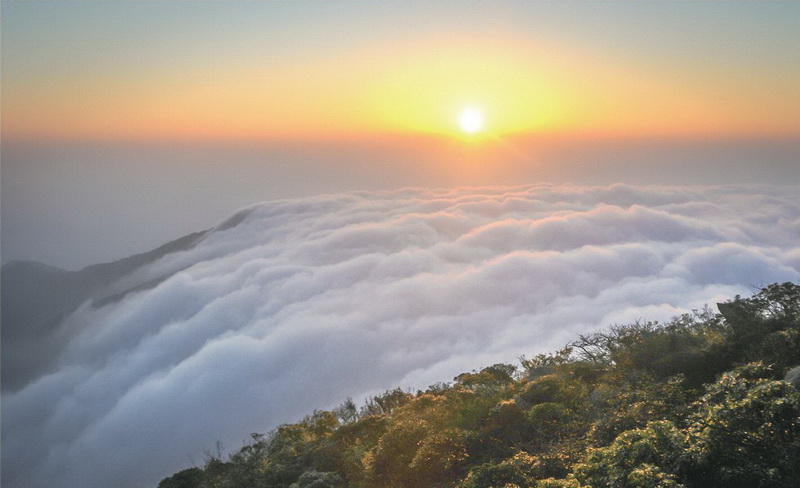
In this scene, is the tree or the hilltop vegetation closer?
the tree

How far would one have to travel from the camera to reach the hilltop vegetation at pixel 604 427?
11445 millimetres

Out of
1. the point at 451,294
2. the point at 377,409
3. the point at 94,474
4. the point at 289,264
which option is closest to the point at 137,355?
the point at 94,474

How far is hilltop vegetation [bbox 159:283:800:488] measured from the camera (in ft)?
37.6

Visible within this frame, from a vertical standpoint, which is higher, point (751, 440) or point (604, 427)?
point (751, 440)

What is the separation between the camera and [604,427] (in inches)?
603

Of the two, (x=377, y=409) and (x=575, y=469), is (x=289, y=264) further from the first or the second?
(x=575, y=469)

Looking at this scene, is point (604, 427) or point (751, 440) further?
point (604, 427)

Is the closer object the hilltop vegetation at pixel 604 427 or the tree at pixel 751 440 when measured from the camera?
the tree at pixel 751 440

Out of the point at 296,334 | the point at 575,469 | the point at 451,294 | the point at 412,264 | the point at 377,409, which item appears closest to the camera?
the point at 575,469

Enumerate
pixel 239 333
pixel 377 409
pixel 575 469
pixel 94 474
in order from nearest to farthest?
pixel 575 469 → pixel 377 409 → pixel 94 474 → pixel 239 333

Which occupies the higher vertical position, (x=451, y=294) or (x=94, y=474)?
(x=451, y=294)

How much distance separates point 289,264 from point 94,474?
90.8 m

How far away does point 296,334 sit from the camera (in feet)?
378

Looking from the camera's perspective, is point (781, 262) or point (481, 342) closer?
point (481, 342)
